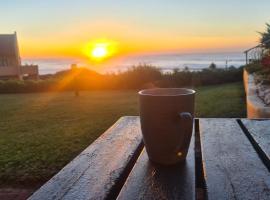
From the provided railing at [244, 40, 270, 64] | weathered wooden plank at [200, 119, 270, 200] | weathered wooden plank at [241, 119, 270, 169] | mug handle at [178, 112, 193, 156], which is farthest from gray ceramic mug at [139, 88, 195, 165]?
railing at [244, 40, 270, 64]

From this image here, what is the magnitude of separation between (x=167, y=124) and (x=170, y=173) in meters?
0.14

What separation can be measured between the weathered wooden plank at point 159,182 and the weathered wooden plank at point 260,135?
9.9 inches

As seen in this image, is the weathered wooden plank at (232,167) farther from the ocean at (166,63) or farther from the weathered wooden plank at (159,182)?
the ocean at (166,63)

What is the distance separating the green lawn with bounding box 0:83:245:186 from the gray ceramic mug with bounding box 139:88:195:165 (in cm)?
200

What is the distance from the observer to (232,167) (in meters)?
1.04

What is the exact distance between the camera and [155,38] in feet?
103

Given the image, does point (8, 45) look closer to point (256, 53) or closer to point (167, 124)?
point (256, 53)

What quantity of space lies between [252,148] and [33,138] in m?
3.62

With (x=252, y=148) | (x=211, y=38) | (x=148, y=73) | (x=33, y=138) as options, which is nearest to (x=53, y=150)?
(x=33, y=138)

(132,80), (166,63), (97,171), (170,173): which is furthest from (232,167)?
(166,63)

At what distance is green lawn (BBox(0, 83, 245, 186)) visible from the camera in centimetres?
309

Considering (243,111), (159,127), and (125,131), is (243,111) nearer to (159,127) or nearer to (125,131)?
(125,131)

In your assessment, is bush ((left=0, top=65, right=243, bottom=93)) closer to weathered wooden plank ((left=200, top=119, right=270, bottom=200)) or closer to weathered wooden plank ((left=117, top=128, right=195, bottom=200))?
weathered wooden plank ((left=200, top=119, right=270, bottom=200))

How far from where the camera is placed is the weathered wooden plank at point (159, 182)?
2.83 feet
